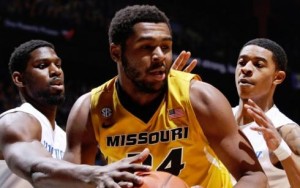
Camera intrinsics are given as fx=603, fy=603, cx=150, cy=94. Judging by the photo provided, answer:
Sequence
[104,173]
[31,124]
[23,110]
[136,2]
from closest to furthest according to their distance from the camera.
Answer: [104,173], [31,124], [23,110], [136,2]

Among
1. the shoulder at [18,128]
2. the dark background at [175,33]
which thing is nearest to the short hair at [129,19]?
the shoulder at [18,128]

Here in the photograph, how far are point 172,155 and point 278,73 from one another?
1.52 m

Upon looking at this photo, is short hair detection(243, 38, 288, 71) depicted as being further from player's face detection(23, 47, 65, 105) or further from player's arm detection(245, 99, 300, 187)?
player's face detection(23, 47, 65, 105)

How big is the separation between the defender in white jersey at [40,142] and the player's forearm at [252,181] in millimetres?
514

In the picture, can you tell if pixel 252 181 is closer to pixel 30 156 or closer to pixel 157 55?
pixel 157 55

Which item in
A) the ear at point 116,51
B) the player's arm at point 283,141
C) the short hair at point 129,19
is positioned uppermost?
the short hair at point 129,19

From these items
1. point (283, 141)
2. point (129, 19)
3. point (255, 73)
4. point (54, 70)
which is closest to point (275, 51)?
point (255, 73)

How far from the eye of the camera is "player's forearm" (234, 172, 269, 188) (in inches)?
101

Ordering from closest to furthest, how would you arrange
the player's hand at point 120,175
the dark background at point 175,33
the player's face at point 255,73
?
the player's hand at point 120,175
the player's face at point 255,73
the dark background at point 175,33

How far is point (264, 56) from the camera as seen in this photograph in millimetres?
4078

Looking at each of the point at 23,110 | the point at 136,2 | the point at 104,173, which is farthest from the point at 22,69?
the point at 136,2

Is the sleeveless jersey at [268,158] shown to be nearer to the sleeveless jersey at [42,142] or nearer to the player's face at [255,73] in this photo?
the player's face at [255,73]

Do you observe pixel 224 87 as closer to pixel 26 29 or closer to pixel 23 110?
pixel 26 29

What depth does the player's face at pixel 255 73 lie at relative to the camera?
3971mm
